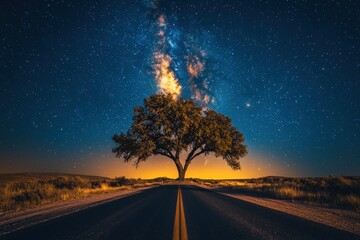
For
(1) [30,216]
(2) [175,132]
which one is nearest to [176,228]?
(1) [30,216]

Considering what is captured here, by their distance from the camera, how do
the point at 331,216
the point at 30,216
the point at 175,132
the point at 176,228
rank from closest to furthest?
the point at 176,228 < the point at 30,216 < the point at 331,216 < the point at 175,132

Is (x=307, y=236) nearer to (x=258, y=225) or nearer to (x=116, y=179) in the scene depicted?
(x=258, y=225)

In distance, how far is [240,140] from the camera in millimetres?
42219

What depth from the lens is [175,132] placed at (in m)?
39.9

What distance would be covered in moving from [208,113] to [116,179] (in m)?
17.2

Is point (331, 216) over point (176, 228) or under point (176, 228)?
over

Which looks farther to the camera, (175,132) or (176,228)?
(175,132)

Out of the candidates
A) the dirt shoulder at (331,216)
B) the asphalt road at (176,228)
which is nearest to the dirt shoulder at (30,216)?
the asphalt road at (176,228)

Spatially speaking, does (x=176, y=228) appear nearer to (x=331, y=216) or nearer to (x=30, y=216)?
(x=30, y=216)

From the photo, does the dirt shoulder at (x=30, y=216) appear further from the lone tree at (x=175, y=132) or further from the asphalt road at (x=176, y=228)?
the lone tree at (x=175, y=132)

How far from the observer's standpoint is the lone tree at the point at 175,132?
3794 cm

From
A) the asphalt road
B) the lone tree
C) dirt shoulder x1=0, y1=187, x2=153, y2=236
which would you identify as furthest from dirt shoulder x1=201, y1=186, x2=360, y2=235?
the lone tree

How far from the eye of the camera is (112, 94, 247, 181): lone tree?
124ft

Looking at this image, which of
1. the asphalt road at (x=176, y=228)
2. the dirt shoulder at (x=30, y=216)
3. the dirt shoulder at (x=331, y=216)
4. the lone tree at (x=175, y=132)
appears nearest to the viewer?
the asphalt road at (x=176, y=228)
